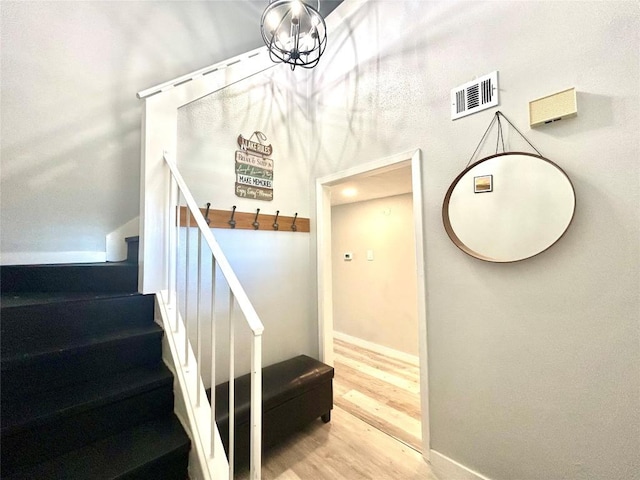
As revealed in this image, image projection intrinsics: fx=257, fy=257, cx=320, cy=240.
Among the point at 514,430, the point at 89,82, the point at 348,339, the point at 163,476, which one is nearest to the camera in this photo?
the point at 163,476

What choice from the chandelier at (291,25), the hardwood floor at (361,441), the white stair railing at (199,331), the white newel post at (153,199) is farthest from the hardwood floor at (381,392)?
the chandelier at (291,25)

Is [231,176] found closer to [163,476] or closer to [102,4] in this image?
[102,4]

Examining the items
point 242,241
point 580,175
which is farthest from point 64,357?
point 580,175

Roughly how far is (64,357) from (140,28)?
2314 millimetres

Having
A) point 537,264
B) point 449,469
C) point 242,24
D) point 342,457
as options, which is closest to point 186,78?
point 242,24

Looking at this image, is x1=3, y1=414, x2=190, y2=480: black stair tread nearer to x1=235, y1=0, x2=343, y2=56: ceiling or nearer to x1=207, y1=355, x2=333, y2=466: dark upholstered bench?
x1=207, y1=355, x2=333, y2=466: dark upholstered bench

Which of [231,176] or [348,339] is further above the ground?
[231,176]

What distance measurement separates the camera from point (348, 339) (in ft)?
12.6

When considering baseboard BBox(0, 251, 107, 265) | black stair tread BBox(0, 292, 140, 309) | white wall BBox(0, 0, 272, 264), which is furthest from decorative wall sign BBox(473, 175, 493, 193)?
baseboard BBox(0, 251, 107, 265)

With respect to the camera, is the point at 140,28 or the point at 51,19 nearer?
the point at 51,19

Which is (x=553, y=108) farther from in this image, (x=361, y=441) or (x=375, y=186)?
(x=361, y=441)

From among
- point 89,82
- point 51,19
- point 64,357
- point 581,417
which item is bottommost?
point 581,417

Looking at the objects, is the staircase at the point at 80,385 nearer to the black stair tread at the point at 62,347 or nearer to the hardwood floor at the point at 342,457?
the black stair tread at the point at 62,347

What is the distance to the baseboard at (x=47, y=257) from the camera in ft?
5.34
